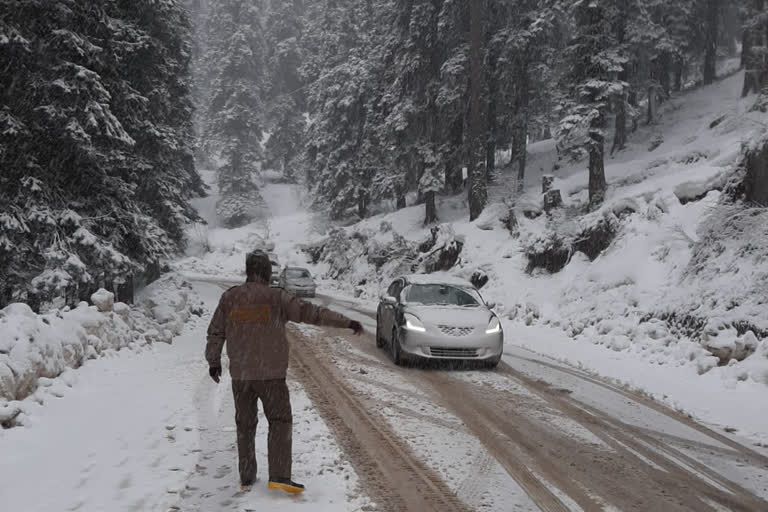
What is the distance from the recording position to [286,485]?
4.56 m

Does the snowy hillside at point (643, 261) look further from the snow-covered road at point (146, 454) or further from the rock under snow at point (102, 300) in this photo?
the rock under snow at point (102, 300)

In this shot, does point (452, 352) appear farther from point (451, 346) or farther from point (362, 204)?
point (362, 204)

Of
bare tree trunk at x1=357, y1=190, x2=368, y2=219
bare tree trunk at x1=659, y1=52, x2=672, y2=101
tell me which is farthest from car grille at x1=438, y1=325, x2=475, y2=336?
bare tree trunk at x1=357, y1=190, x2=368, y2=219

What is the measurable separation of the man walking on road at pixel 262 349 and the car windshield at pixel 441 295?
6327 millimetres

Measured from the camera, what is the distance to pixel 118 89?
12.8 metres

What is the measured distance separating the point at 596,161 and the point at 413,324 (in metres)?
13.6

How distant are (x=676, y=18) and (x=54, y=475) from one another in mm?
33655

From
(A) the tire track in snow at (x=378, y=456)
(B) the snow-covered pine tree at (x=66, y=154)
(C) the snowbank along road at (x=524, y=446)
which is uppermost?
(B) the snow-covered pine tree at (x=66, y=154)

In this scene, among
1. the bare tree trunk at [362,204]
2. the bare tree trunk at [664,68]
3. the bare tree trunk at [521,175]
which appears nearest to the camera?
the bare tree trunk at [521,175]

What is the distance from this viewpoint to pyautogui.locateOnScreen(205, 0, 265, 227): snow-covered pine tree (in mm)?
53562

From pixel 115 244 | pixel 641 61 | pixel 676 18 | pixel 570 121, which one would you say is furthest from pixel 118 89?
pixel 676 18

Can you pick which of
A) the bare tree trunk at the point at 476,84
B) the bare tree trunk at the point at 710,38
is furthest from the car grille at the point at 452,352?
the bare tree trunk at the point at 710,38

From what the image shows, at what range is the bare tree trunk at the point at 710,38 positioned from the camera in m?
32.0

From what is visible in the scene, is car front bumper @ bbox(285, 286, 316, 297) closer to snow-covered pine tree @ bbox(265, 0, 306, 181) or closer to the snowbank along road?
the snowbank along road
